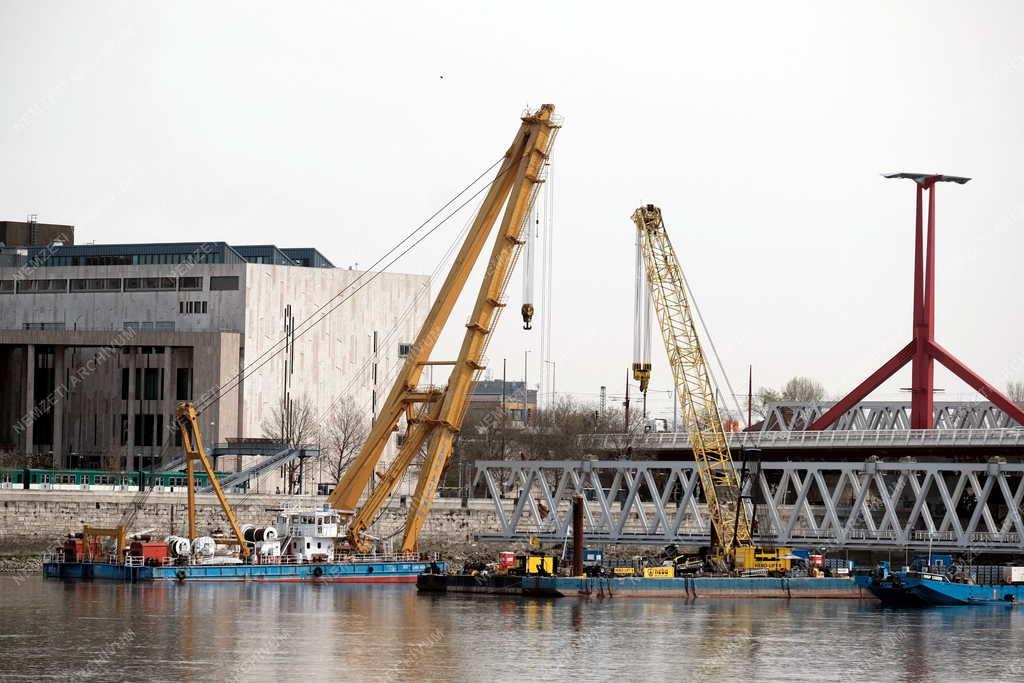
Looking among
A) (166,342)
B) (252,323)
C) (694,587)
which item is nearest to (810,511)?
(694,587)

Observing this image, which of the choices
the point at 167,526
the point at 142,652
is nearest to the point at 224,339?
the point at 167,526

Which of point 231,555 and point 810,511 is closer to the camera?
point 231,555

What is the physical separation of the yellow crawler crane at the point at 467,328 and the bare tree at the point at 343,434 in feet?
121

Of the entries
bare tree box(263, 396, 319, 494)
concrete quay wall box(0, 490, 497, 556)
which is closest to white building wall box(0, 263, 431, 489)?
bare tree box(263, 396, 319, 494)

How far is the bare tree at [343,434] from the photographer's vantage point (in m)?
137

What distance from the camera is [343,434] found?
138 m

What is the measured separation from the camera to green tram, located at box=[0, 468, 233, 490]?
108 m

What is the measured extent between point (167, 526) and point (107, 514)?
3833mm

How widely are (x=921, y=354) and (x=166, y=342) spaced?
53.6 m

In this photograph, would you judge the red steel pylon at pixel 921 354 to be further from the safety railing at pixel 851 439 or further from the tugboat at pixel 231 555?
the tugboat at pixel 231 555

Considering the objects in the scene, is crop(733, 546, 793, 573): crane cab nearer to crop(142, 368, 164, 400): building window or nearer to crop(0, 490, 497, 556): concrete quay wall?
crop(0, 490, 497, 556): concrete quay wall

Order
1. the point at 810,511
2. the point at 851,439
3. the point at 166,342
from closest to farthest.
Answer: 1. the point at 810,511
2. the point at 851,439
3. the point at 166,342

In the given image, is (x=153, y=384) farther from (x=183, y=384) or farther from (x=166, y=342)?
(x=166, y=342)

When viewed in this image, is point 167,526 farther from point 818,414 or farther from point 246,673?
point 818,414
